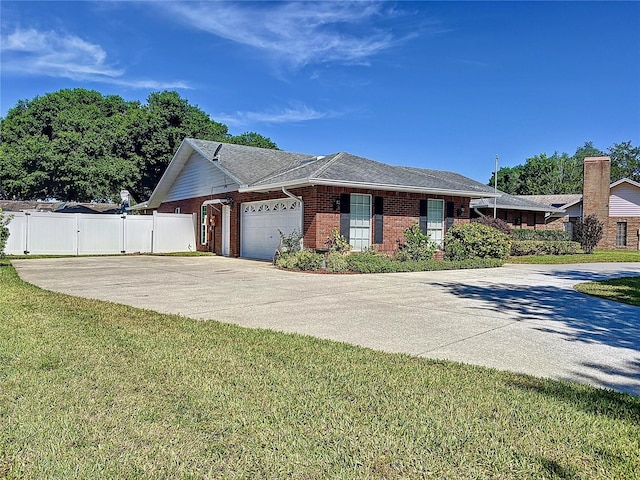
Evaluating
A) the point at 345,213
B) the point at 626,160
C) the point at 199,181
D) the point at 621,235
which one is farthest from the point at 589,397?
the point at 626,160

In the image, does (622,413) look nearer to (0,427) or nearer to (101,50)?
(0,427)

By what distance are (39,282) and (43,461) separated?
917 cm

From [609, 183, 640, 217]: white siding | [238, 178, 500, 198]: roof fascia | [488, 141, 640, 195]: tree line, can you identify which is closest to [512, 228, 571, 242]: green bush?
[238, 178, 500, 198]: roof fascia

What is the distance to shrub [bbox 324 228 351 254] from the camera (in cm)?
1448

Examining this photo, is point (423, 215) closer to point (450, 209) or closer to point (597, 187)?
point (450, 209)

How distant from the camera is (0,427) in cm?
281

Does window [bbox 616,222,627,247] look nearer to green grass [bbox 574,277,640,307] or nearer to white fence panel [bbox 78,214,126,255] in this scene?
green grass [bbox 574,277,640,307]

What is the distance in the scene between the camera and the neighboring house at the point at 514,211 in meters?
25.3

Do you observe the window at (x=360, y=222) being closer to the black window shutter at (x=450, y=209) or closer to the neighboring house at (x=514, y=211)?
the black window shutter at (x=450, y=209)

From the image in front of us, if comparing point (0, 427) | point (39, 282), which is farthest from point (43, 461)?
point (39, 282)

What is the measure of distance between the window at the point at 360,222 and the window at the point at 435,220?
3026 millimetres

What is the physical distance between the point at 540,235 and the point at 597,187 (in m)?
8.49

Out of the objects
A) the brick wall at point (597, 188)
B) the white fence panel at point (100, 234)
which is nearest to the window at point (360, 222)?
the white fence panel at point (100, 234)

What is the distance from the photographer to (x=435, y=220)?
57.8ft
